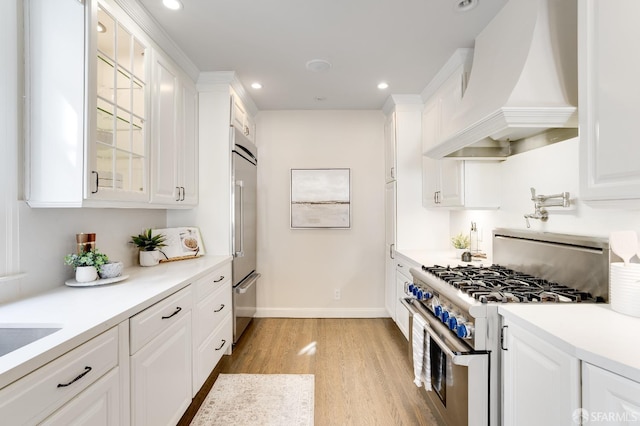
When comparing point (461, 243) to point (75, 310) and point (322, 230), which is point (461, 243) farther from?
point (75, 310)

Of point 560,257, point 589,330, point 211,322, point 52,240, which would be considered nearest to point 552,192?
point 560,257

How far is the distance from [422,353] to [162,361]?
4.80 feet

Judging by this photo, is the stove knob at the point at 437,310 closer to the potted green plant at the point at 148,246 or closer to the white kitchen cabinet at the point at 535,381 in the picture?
the white kitchen cabinet at the point at 535,381

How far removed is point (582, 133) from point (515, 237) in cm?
101

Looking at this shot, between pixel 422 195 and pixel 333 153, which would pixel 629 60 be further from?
pixel 333 153

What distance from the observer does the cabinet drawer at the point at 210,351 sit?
2041 millimetres

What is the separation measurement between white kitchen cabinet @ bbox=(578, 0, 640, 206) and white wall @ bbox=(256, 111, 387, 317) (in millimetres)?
2608

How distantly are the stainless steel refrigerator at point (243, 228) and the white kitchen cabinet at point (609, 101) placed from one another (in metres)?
2.41

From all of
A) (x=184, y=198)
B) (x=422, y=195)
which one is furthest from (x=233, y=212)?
(x=422, y=195)

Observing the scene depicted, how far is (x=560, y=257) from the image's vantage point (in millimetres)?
1720

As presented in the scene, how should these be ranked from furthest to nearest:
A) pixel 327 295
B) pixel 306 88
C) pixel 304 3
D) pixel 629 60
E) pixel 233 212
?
pixel 327 295, pixel 306 88, pixel 233 212, pixel 304 3, pixel 629 60

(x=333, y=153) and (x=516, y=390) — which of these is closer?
(x=516, y=390)

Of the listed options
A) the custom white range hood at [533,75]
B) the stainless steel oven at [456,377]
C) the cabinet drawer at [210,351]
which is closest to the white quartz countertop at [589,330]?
the stainless steel oven at [456,377]

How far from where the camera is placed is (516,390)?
1300 mm
